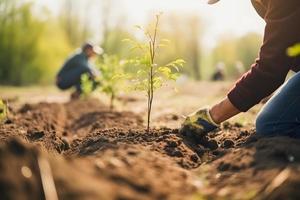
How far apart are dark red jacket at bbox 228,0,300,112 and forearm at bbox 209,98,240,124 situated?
0.08 m

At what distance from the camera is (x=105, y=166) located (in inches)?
104

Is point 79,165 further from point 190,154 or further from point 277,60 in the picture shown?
point 277,60

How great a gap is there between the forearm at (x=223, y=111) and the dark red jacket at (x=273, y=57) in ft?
0.25

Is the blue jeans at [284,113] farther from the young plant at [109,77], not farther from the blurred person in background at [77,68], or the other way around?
the blurred person in background at [77,68]

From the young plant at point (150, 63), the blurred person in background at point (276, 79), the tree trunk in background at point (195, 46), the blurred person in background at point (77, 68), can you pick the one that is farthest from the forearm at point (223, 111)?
the tree trunk in background at point (195, 46)

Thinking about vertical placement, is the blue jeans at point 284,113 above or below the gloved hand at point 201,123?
above

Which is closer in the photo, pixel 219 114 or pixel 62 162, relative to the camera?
pixel 62 162

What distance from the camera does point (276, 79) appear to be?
3824mm

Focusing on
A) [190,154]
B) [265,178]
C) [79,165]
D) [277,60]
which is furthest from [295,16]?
[79,165]

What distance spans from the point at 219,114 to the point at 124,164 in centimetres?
156

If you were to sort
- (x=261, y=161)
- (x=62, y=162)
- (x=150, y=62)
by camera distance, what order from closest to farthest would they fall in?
(x=62, y=162) → (x=261, y=161) → (x=150, y=62)

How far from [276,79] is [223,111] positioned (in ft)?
1.74

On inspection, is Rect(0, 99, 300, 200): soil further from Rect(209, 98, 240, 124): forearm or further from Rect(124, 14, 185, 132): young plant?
Rect(124, 14, 185, 132): young plant

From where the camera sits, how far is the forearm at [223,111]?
13.3 ft
